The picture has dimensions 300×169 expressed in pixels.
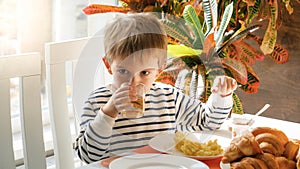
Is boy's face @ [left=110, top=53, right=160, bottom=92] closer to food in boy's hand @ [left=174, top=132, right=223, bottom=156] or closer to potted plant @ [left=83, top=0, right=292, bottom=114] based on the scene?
potted plant @ [left=83, top=0, right=292, bottom=114]

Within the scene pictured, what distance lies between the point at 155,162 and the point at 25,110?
0.43 meters

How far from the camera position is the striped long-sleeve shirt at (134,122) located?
1.04m

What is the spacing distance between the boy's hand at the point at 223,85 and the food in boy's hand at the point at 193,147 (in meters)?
0.13

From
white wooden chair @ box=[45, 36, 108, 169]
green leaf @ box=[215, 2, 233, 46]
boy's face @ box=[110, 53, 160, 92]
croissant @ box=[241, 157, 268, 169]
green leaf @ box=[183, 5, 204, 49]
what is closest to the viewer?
croissant @ box=[241, 157, 268, 169]

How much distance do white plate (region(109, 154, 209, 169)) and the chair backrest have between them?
37 centimetres

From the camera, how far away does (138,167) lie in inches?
41.1

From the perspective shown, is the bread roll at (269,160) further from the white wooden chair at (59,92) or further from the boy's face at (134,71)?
the white wooden chair at (59,92)

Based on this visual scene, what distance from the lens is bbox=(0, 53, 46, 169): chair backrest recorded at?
128 centimetres

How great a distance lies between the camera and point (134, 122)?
1033mm

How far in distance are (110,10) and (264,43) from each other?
1.69ft

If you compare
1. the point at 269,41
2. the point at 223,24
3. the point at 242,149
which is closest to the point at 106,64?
the point at 242,149

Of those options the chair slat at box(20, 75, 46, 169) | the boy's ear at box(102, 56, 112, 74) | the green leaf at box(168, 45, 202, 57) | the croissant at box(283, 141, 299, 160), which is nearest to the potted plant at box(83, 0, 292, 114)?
the green leaf at box(168, 45, 202, 57)

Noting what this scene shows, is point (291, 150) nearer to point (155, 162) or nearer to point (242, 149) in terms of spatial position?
point (242, 149)

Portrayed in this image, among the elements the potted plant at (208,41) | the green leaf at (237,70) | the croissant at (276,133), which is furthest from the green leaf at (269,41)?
the croissant at (276,133)
